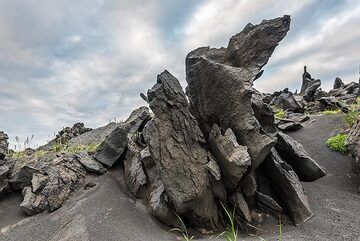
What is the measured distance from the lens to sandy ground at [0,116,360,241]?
18.9 ft

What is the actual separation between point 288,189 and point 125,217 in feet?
11.4

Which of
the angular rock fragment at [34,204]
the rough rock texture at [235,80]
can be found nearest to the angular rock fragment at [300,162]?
the rough rock texture at [235,80]

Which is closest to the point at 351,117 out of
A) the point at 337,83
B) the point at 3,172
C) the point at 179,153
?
the point at 179,153

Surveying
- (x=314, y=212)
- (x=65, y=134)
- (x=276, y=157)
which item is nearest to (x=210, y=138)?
(x=276, y=157)

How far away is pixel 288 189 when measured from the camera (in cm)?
646

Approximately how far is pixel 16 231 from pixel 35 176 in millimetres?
1609

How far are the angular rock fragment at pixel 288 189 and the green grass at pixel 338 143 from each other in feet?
8.41

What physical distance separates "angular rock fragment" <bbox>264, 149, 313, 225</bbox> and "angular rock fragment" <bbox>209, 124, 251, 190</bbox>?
111cm

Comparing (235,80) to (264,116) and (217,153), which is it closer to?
(264,116)

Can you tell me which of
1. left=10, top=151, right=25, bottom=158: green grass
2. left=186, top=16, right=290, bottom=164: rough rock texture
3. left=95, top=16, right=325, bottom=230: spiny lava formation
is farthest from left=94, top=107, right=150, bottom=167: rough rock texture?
left=10, top=151, right=25, bottom=158: green grass

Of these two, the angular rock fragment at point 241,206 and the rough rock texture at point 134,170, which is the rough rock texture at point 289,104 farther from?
the angular rock fragment at point 241,206

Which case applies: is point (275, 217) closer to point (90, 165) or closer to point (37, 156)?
point (90, 165)

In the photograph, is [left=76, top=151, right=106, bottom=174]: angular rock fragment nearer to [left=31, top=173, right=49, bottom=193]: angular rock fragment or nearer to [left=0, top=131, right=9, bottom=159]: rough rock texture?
[left=31, top=173, right=49, bottom=193]: angular rock fragment

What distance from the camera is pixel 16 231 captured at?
6961 mm
